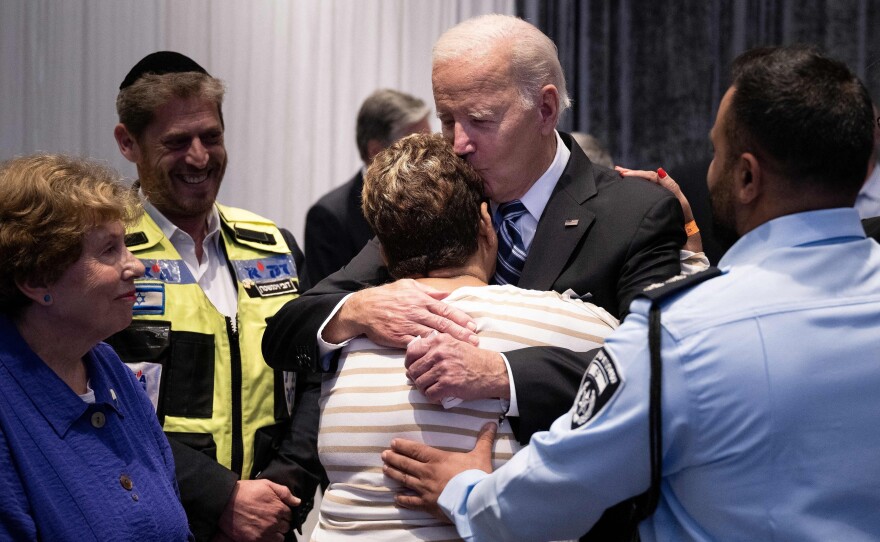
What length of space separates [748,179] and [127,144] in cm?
200

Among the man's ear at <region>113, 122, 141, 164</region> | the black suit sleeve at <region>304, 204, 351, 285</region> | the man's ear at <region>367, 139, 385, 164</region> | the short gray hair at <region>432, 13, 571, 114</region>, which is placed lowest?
the black suit sleeve at <region>304, 204, 351, 285</region>

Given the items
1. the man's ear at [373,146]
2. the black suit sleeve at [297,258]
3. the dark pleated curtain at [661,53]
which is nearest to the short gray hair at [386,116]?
the man's ear at [373,146]

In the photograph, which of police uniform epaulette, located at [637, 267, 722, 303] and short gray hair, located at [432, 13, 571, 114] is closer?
police uniform epaulette, located at [637, 267, 722, 303]

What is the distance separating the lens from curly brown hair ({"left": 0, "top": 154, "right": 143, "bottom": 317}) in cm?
197

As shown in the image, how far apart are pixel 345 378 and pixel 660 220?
0.73m

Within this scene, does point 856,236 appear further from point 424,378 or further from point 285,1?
point 285,1

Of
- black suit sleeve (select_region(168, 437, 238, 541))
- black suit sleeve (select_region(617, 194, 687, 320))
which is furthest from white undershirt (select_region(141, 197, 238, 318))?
black suit sleeve (select_region(617, 194, 687, 320))

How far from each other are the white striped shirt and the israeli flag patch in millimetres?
899

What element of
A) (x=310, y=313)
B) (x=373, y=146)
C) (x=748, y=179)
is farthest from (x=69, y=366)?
(x=373, y=146)

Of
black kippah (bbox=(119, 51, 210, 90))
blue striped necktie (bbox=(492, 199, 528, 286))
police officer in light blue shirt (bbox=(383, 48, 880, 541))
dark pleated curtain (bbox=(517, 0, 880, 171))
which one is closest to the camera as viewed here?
Answer: police officer in light blue shirt (bbox=(383, 48, 880, 541))

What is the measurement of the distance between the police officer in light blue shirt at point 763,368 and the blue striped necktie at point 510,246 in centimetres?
74

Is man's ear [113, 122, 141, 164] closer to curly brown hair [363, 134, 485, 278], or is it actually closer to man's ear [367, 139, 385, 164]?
curly brown hair [363, 134, 485, 278]

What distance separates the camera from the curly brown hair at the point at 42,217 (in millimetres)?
1969

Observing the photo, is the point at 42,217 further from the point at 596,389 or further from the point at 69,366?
the point at 596,389
